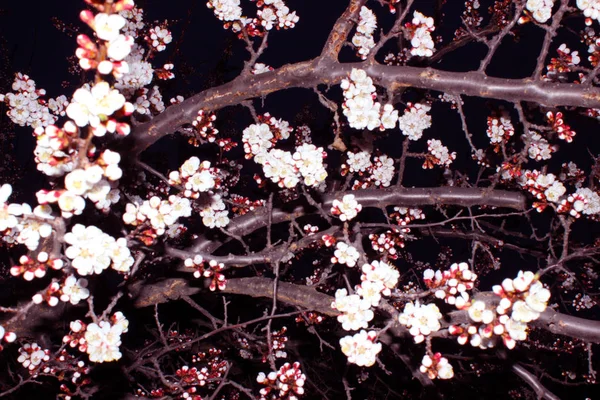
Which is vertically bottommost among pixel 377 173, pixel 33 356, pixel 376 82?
pixel 33 356

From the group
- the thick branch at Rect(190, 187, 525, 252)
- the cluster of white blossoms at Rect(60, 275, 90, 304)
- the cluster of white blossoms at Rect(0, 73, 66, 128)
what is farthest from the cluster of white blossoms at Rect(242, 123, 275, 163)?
the cluster of white blossoms at Rect(0, 73, 66, 128)

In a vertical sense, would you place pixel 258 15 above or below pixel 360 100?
above

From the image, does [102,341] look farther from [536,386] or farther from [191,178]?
[536,386]

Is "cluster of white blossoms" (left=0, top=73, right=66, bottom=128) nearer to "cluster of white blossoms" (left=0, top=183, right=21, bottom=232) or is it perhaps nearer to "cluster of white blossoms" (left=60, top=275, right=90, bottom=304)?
"cluster of white blossoms" (left=60, top=275, right=90, bottom=304)

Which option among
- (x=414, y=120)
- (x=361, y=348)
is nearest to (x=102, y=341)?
(x=361, y=348)

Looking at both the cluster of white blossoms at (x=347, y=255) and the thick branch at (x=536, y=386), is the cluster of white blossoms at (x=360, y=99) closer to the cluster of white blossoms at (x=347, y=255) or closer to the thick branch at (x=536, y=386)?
the cluster of white blossoms at (x=347, y=255)

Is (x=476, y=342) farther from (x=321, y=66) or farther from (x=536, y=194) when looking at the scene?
(x=536, y=194)
